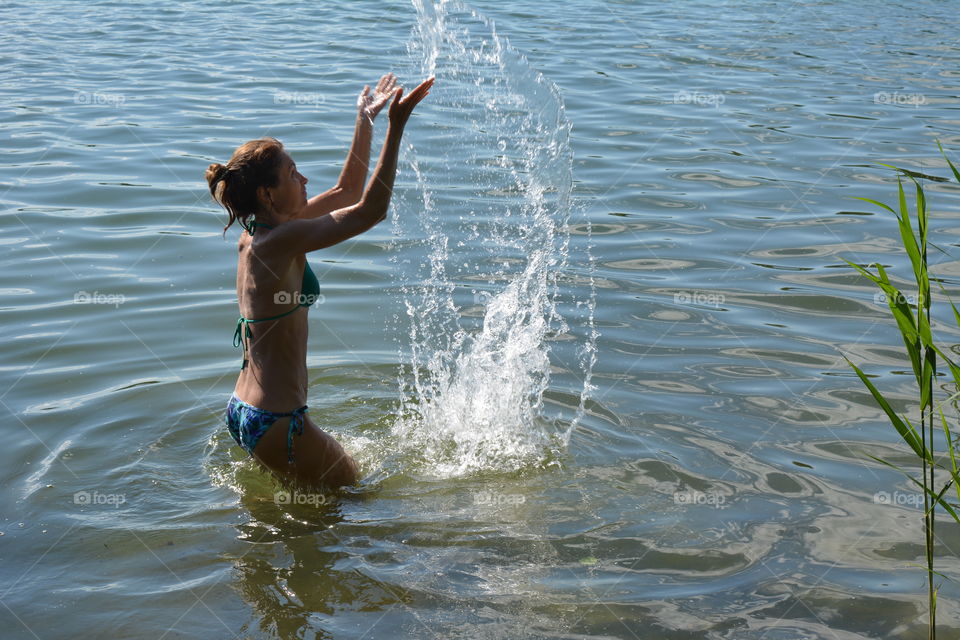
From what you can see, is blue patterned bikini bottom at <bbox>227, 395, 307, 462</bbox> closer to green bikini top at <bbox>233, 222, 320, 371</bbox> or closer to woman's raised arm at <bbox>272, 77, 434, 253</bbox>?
green bikini top at <bbox>233, 222, 320, 371</bbox>

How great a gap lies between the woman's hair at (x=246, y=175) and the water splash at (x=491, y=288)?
1.14 m

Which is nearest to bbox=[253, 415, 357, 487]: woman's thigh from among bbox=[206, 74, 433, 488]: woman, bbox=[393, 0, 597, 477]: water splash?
bbox=[206, 74, 433, 488]: woman

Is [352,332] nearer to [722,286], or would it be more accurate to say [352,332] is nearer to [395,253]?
[395,253]

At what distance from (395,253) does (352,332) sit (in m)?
1.25

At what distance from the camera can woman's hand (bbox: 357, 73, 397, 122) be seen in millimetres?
4641

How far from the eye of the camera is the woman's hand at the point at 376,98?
464 cm

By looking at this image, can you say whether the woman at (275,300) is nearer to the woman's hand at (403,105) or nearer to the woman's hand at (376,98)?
the woman's hand at (403,105)

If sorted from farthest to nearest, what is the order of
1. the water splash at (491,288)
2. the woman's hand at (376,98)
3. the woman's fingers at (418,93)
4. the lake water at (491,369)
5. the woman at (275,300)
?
the water splash at (491,288)
the woman's hand at (376,98)
the woman at (275,300)
the lake water at (491,369)
the woman's fingers at (418,93)

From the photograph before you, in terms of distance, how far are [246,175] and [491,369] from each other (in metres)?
1.95

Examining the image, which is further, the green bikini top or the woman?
the green bikini top

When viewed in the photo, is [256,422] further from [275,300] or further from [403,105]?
[403,105]

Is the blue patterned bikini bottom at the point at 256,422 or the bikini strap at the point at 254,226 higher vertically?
the bikini strap at the point at 254,226

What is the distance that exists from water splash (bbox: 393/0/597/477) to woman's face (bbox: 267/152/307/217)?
109 centimetres

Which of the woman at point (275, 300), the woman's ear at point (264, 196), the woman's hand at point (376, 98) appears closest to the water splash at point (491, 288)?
the woman's hand at point (376, 98)
